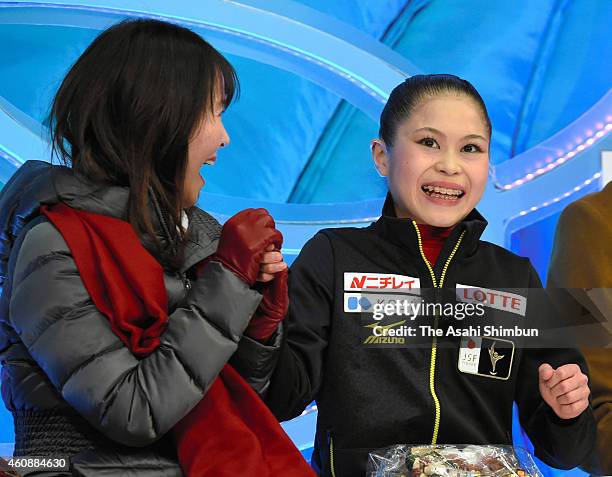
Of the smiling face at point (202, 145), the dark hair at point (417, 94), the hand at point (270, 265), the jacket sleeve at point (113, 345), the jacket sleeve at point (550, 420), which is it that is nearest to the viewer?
the jacket sleeve at point (113, 345)

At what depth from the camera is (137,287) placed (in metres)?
1.36

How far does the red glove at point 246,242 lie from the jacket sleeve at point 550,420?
630 mm

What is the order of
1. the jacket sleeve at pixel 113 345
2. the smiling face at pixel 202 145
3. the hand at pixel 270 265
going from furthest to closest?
the smiling face at pixel 202 145
the hand at pixel 270 265
the jacket sleeve at pixel 113 345

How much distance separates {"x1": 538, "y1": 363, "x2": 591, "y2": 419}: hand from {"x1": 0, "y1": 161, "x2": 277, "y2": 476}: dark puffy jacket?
571 millimetres

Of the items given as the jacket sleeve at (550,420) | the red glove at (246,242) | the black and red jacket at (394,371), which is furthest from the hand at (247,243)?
the jacket sleeve at (550,420)

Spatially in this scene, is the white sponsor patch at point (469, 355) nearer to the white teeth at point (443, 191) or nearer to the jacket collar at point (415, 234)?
the jacket collar at point (415, 234)

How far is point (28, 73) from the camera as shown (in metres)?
2.48

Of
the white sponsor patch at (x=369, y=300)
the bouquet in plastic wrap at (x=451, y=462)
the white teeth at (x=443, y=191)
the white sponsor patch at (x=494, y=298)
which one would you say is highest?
the white teeth at (x=443, y=191)

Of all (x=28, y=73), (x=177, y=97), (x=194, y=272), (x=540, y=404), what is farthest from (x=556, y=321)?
(x=28, y=73)

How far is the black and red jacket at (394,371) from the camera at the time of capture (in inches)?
64.1

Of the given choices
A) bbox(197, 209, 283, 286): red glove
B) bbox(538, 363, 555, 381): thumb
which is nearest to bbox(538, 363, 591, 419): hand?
bbox(538, 363, 555, 381): thumb

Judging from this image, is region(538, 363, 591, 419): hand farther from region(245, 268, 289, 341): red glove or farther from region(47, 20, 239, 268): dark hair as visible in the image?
region(47, 20, 239, 268): dark hair

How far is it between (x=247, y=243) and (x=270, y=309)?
14 centimetres

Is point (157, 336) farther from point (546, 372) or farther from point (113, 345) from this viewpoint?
point (546, 372)
